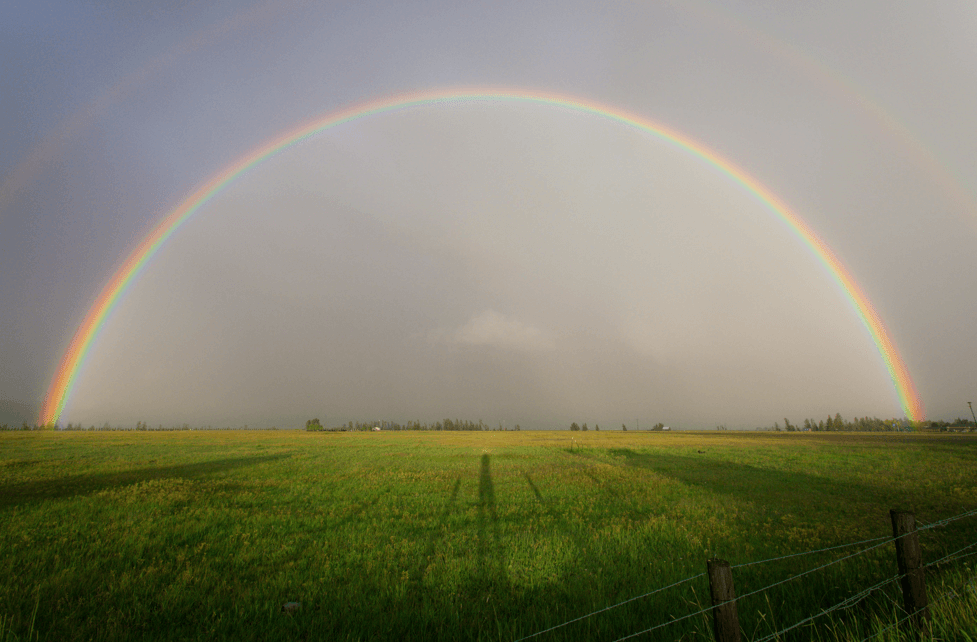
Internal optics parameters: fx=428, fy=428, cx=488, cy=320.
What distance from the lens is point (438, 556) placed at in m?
10.1

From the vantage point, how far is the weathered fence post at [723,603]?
400 centimetres

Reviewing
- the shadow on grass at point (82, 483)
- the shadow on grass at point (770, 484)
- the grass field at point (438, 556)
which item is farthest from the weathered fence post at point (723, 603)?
the shadow on grass at point (82, 483)

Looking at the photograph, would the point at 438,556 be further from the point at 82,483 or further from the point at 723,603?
the point at 82,483

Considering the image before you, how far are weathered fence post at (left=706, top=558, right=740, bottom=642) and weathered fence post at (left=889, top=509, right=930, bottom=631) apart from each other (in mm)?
2937

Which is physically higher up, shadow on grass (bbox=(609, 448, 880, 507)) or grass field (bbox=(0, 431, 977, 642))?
grass field (bbox=(0, 431, 977, 642))

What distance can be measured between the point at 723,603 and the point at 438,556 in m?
7.48

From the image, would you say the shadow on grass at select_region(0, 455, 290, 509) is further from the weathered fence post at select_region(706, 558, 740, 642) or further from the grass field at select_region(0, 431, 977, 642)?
the weathered fence post at select_region(706, 558, 740, 642)

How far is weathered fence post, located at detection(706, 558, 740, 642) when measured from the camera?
4.00 m

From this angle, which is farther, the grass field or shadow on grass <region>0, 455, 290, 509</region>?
shadow on grass <region>0, 455, 290, 509</region>

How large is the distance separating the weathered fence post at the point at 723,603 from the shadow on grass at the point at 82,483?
21.4 meters

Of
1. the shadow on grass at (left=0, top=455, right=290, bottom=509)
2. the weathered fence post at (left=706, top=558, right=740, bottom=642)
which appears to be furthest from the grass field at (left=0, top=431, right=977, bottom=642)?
the weathered fence post at (left=706, top=558, right=740, bottom=642)

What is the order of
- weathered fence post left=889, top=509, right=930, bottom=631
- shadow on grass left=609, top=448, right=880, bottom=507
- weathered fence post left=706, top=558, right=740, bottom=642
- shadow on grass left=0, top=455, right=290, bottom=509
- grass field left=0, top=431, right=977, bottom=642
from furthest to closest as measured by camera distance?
1. shadow on grass left=609, top=448, right=880, bottom=507
2. shadow on grass left=0, top=455, right=290, bottom=509
3. grass field left=0, top=431, right=977, bottom=642
4. weathered fence post left=889, top=509, right=930, bottom=631
5. weathered fence post left=706, top=558, right=740, bottom=642

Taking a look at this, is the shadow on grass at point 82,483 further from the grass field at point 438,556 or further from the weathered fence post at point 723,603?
the weathered fence post at point 723,603

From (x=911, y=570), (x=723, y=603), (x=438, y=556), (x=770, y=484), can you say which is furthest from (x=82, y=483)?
(x=770, y=484)
